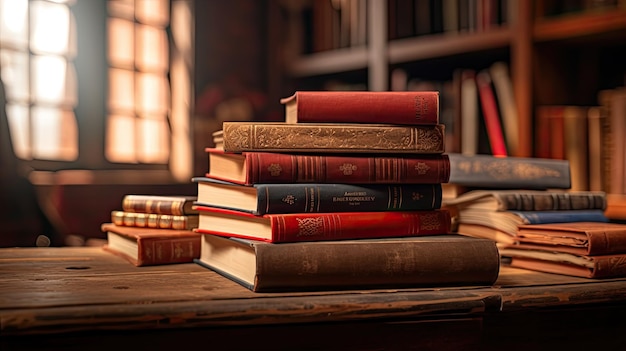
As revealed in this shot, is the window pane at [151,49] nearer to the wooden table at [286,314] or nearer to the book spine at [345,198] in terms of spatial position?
the wooden table at [286,314]

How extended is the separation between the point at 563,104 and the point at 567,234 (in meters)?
1.37

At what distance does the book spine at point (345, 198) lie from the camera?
940 mm

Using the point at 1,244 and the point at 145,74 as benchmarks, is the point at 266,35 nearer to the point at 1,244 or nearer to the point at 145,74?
the point at 145,74

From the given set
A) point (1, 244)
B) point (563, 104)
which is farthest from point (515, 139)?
point (1, 244)

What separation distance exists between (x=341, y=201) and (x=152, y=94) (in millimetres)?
2746

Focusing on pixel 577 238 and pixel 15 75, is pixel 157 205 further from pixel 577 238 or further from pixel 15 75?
pixel 15 75

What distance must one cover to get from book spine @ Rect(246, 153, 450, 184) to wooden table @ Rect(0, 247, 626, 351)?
16 centimetres

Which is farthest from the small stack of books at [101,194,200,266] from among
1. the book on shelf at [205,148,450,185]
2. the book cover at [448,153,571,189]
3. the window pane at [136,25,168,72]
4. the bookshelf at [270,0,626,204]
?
the window pane at [136,25,168,72]

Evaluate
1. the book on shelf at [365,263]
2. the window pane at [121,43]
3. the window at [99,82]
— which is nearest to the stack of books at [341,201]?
the book on shelf at [365,263]

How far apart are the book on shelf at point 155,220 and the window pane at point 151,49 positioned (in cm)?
235

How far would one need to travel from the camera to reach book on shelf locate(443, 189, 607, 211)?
1210 mm

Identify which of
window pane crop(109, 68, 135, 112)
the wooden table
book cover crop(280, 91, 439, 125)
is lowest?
the wooden table

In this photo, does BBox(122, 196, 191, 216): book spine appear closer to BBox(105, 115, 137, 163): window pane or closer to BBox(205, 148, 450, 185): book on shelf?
BBox(205, 148, 450, 185): book on shelf

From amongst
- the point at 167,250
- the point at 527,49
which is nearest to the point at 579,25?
the point at 527,49
